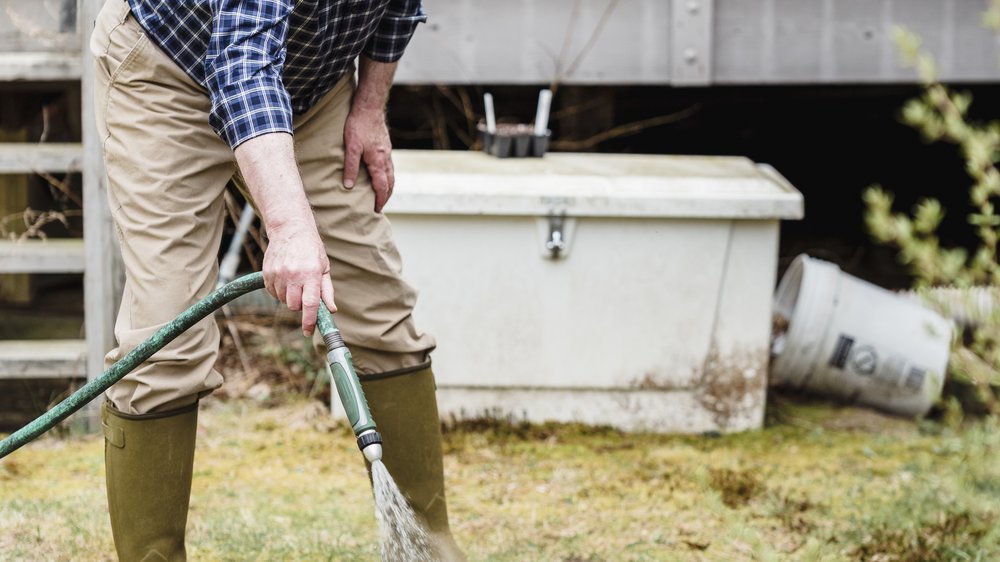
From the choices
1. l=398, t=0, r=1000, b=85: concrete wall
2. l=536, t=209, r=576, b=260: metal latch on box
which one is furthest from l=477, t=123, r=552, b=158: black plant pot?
l=398, t=0, r=1000, b=85: concrete wall

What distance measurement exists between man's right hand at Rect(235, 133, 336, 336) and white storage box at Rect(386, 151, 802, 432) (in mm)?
1687

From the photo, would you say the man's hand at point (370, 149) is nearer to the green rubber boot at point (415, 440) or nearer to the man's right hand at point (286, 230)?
the green rubber boot at point (415, 440)

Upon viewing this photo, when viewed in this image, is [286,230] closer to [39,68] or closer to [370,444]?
[370,444]

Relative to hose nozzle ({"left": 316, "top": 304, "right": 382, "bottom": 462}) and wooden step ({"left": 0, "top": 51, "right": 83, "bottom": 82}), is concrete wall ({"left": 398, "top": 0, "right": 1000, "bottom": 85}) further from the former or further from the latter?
hose nozzle ({"left": 316, "top": 304, "right": 382, "bottom": 462})

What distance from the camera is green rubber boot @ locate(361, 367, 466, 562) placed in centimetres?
228

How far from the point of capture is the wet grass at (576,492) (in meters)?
2.61

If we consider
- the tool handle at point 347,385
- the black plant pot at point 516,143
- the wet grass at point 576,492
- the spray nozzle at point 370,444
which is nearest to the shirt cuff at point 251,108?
the tool handle at point 347,385

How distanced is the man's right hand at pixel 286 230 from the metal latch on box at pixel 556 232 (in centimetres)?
174

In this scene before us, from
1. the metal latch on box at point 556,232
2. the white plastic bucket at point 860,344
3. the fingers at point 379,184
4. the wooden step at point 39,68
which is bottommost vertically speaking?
the white plastic bucket at point 860,344

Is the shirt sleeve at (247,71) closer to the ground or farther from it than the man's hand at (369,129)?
farther from it

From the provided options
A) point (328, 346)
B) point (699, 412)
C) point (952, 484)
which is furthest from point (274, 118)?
point (699, 412)

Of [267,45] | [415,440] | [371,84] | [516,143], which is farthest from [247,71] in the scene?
[516,143]

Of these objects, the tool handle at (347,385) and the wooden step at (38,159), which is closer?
the tool handle at (347,385)

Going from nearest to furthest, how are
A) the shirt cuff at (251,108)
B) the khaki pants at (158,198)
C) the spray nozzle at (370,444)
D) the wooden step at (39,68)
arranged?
the spray nozzle at (370,444) → the shirt cuff at (251,108) → the khaki pants at (158,198) → the wooden step at (39,68)
